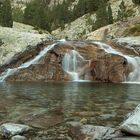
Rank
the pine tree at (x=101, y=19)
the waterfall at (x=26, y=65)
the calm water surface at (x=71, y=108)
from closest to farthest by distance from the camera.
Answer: the calm water surface at (x=71, y=108) → the waterfall at (x=26, y=65) → the pine tree at (x=101, y=19)

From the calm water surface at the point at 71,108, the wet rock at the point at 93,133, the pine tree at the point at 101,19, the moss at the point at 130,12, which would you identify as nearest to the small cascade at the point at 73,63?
the calm water surface at the point at 71,108

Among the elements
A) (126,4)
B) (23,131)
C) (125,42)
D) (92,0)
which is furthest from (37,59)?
(92,0)

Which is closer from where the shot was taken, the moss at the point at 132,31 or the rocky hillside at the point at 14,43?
the rocky hillside at the point at 14,43

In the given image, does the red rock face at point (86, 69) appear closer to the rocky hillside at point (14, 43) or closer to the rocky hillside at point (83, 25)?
the rocky hillside at point (14, 43)

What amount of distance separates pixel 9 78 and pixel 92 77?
950 cm

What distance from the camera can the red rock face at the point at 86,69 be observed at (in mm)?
45812

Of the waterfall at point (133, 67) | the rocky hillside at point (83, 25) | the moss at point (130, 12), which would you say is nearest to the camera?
the waterfall at point (133, 67)

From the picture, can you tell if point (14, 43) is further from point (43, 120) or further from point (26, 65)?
point (43, 120)

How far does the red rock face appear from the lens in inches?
1804

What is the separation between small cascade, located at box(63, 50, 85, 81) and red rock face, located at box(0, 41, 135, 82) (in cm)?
37

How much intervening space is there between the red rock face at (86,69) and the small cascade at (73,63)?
367 millimetres

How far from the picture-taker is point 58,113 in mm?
19203

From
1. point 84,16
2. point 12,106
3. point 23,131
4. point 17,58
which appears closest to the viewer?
point 23,131

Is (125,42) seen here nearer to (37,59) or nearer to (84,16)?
(37,59)
